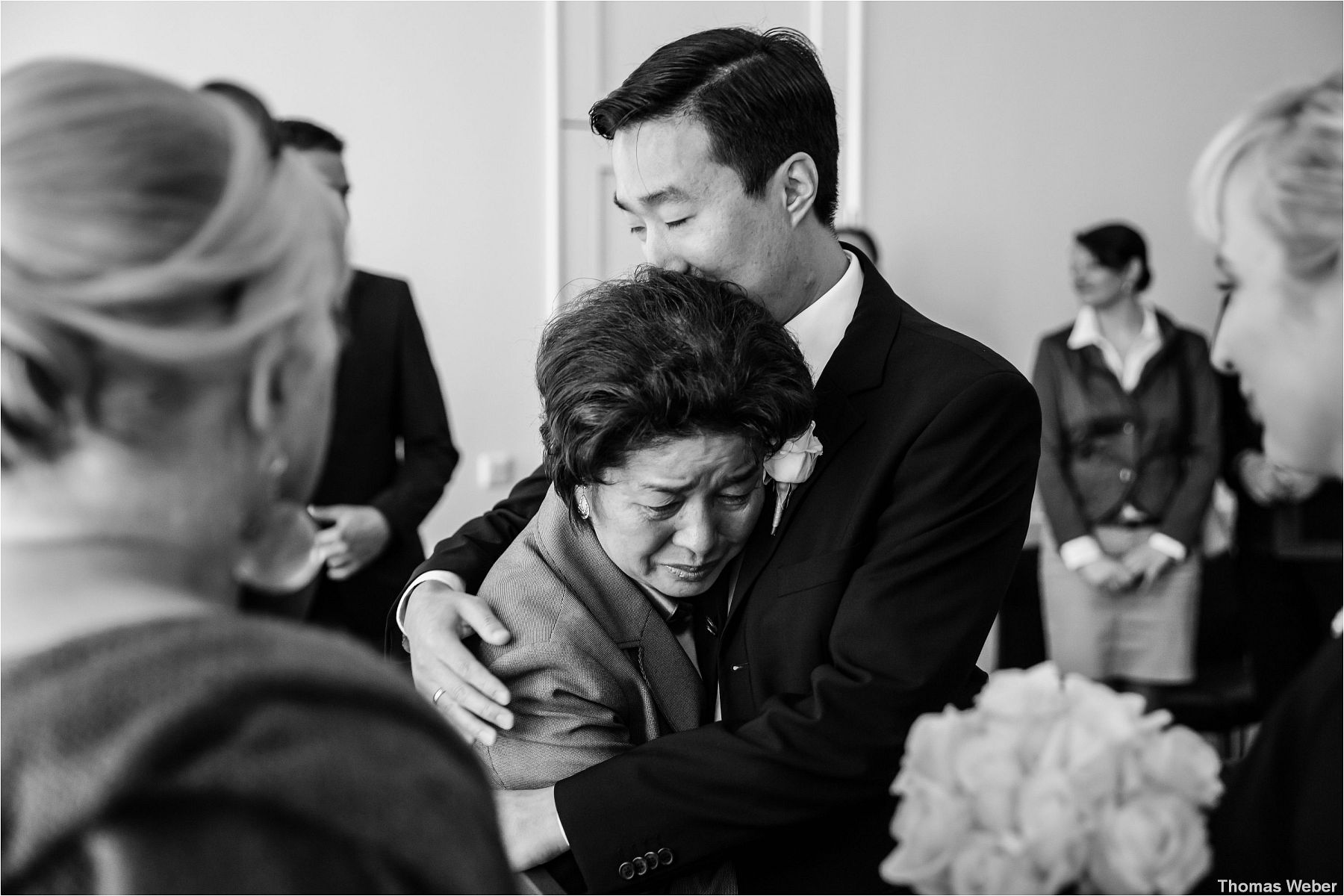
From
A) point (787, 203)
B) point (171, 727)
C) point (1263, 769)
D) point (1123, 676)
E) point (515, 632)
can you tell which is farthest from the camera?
point (1123, 676)

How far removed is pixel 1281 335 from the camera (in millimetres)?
1121

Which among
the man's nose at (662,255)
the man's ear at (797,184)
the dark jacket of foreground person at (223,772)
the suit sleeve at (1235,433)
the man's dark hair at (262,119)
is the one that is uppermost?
Result: the man's dark hair at (262,119)

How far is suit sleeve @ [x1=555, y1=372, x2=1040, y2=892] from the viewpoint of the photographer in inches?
60.2

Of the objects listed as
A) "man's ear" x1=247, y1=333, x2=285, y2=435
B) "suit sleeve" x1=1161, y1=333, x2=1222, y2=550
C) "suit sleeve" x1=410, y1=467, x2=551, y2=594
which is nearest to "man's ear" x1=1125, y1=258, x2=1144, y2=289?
"suit sleeve" x1=1161, y1=333, x2=1222, y2=550

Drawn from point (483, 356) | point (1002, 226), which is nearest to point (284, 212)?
point (483, 356)

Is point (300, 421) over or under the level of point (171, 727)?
over

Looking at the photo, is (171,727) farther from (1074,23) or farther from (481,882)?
(1074,23)

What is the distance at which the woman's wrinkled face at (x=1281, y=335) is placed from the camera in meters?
1.10

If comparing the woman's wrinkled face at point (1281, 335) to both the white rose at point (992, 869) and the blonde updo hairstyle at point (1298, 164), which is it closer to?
the blonde updo hairstyle at point (1298, 164)

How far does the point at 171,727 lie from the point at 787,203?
1.32m

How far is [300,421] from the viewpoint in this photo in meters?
0.88

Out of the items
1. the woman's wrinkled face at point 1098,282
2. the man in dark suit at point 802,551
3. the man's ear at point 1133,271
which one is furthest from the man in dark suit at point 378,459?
the man's ear at point 1133,271

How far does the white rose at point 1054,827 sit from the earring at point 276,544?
0.62 metres

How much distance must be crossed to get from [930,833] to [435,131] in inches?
165
